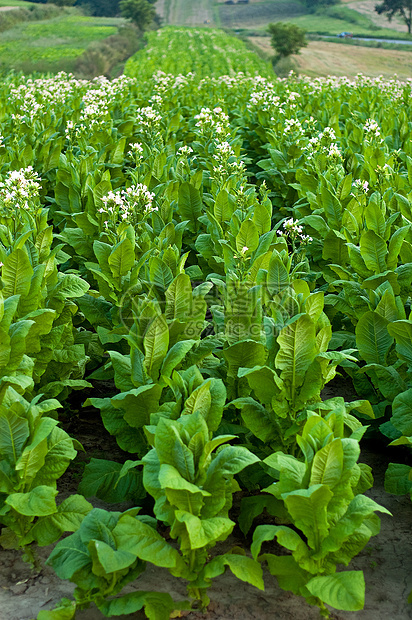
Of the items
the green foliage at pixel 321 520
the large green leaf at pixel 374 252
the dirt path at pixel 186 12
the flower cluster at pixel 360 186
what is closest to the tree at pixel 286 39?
the dirt path at pixel 186 12

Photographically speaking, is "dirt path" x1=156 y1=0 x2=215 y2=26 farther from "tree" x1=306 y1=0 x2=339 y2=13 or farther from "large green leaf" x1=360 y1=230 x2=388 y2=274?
"large green leaf" x1=360 y1=230 x2=388 y2=274

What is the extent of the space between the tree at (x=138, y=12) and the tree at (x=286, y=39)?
22371 mm

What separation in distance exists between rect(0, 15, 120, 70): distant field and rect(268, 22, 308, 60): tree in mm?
14010

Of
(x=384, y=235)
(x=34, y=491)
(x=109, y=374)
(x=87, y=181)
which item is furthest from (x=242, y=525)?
(x=87, y=181)

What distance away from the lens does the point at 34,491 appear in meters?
2.89

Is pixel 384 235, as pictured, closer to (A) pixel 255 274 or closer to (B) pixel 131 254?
(A) pixel 255 274

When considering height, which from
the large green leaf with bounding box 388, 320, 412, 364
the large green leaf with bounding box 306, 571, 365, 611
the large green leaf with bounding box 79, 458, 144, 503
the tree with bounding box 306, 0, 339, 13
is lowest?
the large green leaf with bounding box 79, 458, 144, 503

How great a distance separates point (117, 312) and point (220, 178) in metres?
2.92

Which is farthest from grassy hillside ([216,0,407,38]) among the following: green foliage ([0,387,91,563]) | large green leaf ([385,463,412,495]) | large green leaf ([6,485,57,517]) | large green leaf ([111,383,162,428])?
large green leaf ([6,485,57,517])

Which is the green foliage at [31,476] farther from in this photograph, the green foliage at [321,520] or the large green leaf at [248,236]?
the large green leaf at [248,236]

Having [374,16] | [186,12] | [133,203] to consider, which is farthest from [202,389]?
[186,12]

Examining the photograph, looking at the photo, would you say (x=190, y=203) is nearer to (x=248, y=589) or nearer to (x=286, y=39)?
(x=248, y=589)

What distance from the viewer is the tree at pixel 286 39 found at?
147 feet

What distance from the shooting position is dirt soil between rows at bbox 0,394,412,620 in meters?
2.77
